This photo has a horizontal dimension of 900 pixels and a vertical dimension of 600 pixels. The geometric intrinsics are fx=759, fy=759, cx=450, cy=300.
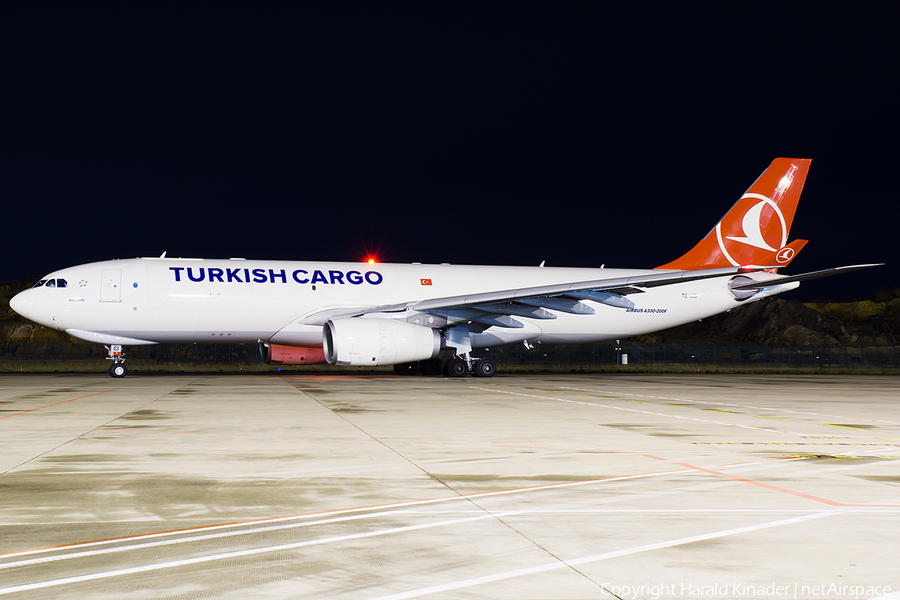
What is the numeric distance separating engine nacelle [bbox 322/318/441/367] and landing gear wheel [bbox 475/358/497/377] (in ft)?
10.8

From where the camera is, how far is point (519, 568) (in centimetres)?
397

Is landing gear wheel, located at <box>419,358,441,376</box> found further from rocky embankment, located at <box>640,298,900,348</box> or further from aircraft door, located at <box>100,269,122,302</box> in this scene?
rocky embankment, located at <box>640,298,900,348</box>

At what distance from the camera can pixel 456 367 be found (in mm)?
23828

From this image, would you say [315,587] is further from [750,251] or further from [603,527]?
[750,251]

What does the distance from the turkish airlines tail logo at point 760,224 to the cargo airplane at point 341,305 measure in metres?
1.64

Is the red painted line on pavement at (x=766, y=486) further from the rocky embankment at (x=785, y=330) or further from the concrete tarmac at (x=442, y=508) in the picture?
the rocky embankment at (x=785, y=330)

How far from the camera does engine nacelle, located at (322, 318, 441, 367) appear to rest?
19.8 metres

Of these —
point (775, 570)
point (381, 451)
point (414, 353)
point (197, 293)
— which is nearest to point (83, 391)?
point (197, 293)

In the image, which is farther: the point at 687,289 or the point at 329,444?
the point at 687,289

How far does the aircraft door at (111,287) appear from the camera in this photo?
2183 cm

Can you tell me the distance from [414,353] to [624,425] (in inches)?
408

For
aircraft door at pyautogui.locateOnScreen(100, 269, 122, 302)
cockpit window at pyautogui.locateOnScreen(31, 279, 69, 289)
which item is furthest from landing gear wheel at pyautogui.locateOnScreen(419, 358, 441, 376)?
cockpit window at pyautogui.locateOnScreen(31, 279, 69, 289)

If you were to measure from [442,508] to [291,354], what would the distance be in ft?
64.7

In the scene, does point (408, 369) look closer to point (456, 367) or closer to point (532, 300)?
point (456, 367)
